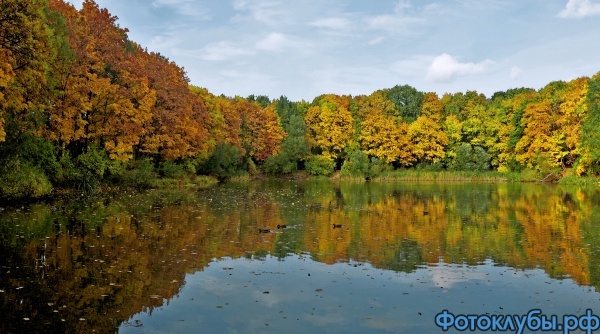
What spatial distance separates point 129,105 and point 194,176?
58.9 ft

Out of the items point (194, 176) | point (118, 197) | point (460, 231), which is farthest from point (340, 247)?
point (194, 176)

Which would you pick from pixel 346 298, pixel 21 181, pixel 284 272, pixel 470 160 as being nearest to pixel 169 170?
pixel 21 181

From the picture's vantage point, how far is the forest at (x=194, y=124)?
26562 millimetres

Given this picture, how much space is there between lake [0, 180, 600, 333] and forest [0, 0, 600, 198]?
772cm

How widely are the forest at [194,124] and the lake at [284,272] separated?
25.3 feet

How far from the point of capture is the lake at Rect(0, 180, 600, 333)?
28.9 feet

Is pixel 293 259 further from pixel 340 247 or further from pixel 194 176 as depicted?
pixel 194 176

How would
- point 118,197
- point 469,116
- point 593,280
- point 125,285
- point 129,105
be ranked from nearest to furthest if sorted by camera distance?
1. point 125,285
2. point 593,280
3. point 118,197
4. point 129,105
5. point 469,116

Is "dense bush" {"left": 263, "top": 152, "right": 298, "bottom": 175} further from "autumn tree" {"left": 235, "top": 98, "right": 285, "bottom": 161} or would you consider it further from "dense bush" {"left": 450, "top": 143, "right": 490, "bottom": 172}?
"dense bush" {"left": 450, "top": 143, "right": 490, "bottom": 172}

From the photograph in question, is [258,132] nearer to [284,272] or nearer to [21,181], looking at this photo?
[21,181]

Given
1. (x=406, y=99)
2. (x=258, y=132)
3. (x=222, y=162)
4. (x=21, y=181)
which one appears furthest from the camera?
(x=406, y=99)

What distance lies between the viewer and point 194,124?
48.8m

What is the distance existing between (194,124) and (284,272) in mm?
38460

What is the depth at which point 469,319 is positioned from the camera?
884cm
